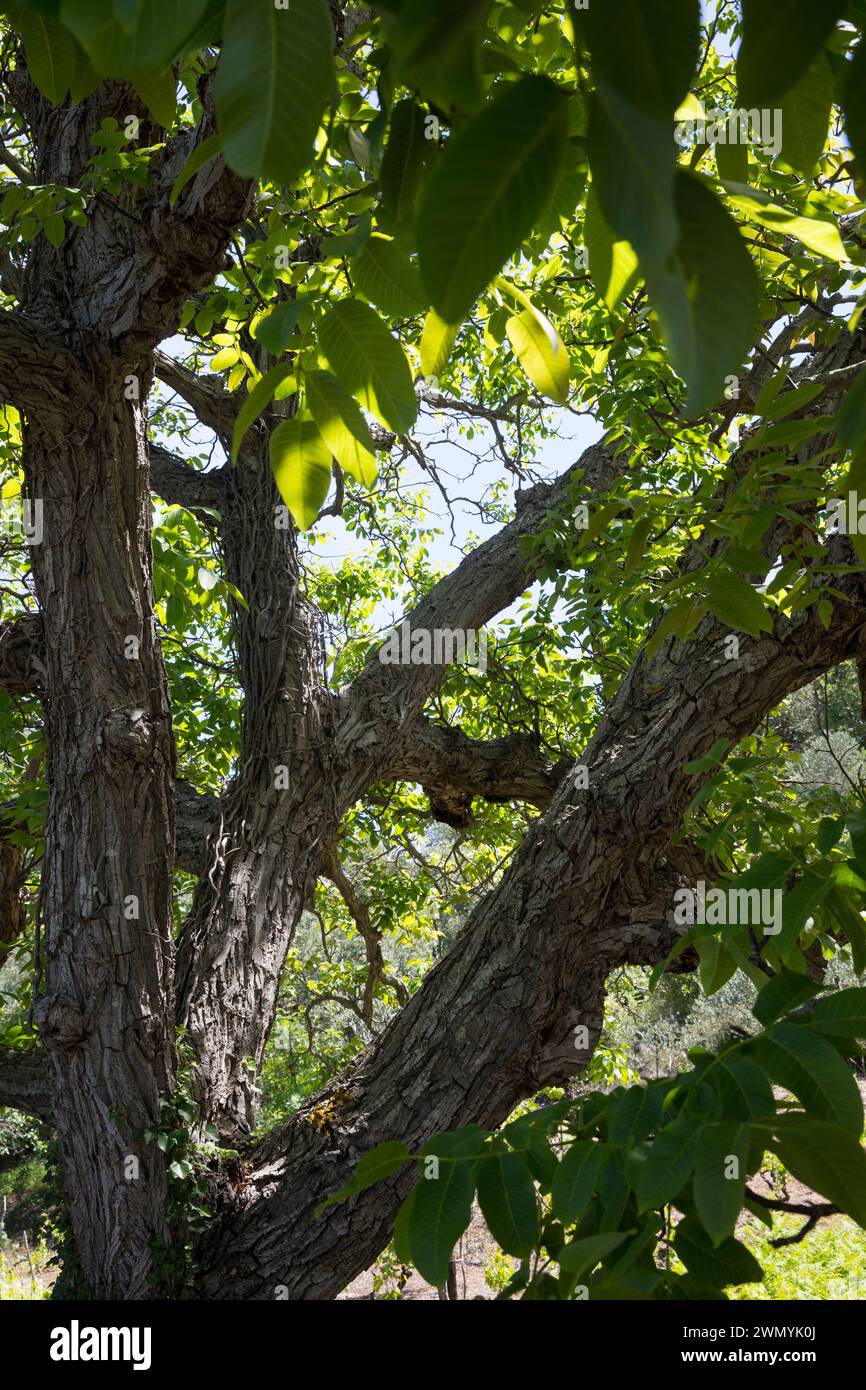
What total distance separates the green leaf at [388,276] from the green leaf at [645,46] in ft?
1.52

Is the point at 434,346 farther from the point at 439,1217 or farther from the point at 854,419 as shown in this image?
the point at 439,1217

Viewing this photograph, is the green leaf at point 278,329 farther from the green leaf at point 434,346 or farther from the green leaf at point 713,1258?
the green leaf at point 713,1258

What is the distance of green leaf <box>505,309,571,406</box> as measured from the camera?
0.97 m

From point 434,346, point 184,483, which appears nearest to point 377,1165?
point 434,346

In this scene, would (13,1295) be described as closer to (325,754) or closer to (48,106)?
(325,754)

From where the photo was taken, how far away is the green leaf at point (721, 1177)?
33.5 inches

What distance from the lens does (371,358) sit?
0.87 m

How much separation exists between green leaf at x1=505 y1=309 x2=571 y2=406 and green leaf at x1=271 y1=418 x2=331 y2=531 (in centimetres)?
22

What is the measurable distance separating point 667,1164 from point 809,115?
0.94 meters
